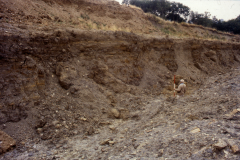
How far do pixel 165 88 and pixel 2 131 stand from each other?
7454mm

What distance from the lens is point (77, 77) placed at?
6.61 metres

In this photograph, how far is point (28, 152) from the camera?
4.05m

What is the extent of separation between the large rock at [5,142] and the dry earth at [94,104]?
2.6 inches

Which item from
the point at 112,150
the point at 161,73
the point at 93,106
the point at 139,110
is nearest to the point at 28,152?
the point at 112,150

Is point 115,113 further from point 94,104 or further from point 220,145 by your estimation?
point 220,145

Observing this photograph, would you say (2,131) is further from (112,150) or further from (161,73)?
(161,73)

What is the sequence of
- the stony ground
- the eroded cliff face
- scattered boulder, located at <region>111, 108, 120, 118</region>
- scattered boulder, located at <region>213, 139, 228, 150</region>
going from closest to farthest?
scattered boulder, located at <region>213, 139, 228, 150</region>
the stony ground
the eroded cliff face
scattered boulder, located at <region>111, 108, 120, 118</region>

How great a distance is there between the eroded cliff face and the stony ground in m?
0.43

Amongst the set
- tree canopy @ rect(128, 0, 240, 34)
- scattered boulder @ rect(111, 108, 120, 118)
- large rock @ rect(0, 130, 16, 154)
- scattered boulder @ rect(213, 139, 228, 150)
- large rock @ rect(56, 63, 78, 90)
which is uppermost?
tree canopy @ rect(128, 0, 240, 34)

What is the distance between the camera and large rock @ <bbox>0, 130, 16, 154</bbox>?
12.8 ft

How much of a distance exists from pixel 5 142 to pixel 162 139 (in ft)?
11.6

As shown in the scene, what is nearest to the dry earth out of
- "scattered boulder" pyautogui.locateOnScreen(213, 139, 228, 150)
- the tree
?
"scattered boulder" pyautogui.locateOnScreen(213, 139, 228, 150)

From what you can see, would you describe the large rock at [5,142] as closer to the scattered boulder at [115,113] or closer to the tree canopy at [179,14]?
the scattered boulder at [115,113]

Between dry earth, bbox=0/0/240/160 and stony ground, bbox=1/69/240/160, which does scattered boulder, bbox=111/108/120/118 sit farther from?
stony ground, bbox=1/69/240/160
